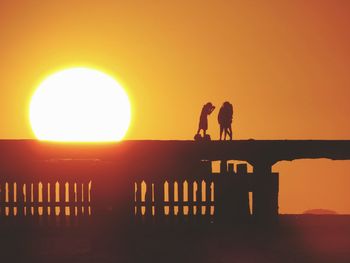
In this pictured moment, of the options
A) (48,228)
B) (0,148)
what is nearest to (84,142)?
(0,148)

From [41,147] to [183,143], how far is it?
3.02 m

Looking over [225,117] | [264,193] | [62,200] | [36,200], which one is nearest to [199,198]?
[264,193]

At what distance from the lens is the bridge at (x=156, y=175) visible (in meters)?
13.2

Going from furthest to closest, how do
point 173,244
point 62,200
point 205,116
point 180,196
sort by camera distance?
1. point 205,116
2. point 62,200
3. point 180,196
4. point 173,244

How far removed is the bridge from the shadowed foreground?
1.29ft

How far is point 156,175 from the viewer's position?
48.3 ft

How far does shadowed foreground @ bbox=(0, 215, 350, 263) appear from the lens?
12.4 meters

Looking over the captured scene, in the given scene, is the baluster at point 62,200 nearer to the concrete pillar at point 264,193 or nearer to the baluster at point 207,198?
the baluster at point 207,198

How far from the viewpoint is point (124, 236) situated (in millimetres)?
14109

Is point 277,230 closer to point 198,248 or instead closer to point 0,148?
point 198,248

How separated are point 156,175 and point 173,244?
5.97 ft

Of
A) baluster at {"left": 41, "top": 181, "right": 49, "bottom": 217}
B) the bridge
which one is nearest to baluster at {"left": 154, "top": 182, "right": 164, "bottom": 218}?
the bridge

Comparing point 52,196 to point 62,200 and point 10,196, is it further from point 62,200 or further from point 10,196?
point 10,196

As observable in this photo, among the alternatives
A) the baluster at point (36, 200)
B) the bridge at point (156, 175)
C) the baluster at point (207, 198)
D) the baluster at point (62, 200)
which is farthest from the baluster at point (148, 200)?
the baluster at point (36, 200)
